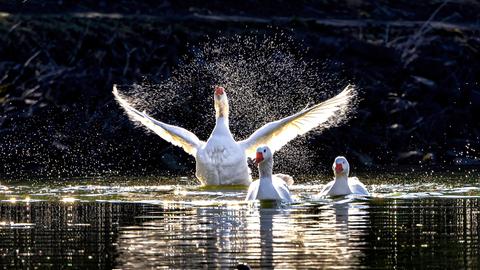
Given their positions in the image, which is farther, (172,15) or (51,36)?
(172,15)

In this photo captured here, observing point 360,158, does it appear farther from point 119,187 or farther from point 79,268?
point 79,268

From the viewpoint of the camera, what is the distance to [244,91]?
3028cm

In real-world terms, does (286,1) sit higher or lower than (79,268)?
higher

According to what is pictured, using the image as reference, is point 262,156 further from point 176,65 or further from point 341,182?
point 176,65

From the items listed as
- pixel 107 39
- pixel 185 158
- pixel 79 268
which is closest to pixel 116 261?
pixel 79 268

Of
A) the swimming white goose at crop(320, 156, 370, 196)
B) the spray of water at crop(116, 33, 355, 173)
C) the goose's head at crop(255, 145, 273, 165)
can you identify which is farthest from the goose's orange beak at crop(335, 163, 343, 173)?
the spray of water at crop(116, 33, 355, 173)

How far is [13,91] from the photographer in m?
32.3

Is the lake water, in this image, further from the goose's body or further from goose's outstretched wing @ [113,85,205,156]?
goose's outstretched wing @ [113,85,205,156]

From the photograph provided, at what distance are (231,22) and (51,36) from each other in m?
4.33

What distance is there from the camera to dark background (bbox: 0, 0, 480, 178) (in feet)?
99.2

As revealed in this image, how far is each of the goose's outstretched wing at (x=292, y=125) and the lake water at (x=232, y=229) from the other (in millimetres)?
1382

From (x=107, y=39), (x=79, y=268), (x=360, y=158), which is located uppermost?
(x=107, y=39)

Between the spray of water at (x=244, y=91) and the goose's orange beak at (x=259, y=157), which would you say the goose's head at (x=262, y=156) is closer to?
the goose's orange beak at (x=259, y=157)

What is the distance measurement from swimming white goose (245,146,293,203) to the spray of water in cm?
815
